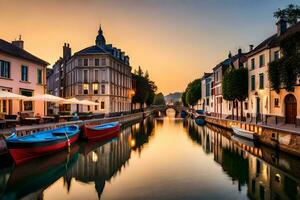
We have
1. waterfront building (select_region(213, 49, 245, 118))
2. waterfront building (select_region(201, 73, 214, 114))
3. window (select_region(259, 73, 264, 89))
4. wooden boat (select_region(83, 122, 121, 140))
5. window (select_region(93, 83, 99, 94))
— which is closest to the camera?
wooden boat (select_region(83, 122, 121, 140))

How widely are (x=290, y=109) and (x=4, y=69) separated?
2872 centimetres

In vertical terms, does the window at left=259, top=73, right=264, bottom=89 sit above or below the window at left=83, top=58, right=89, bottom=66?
below

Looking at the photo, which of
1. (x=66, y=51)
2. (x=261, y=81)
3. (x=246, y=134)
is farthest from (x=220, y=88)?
A: (x=66, y=51)

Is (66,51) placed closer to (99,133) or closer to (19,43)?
(19,43)

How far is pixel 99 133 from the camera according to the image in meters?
30.1

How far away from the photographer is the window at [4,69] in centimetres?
2509

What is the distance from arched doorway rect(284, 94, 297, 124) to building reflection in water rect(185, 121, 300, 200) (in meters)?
6.39

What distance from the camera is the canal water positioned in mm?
12547

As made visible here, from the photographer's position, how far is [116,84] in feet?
193

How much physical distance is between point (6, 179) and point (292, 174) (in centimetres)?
1566

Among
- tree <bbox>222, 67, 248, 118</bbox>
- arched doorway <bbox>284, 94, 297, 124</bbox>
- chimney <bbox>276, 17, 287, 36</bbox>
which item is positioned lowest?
arched doorway <bbox>284, 94, 297, 124</bbox>

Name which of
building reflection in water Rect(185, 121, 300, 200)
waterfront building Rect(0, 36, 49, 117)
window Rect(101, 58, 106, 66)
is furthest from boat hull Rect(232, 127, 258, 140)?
window Rect(101, 58, 106, 66)

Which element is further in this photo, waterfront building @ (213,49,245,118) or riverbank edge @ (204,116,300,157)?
waterfront building @ (213,49,245,118)

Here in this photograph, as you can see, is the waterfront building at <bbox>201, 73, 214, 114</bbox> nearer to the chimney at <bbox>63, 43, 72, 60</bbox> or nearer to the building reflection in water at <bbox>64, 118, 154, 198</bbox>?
the chimney at <bbox>63, 43, 72, 60</bbox>
